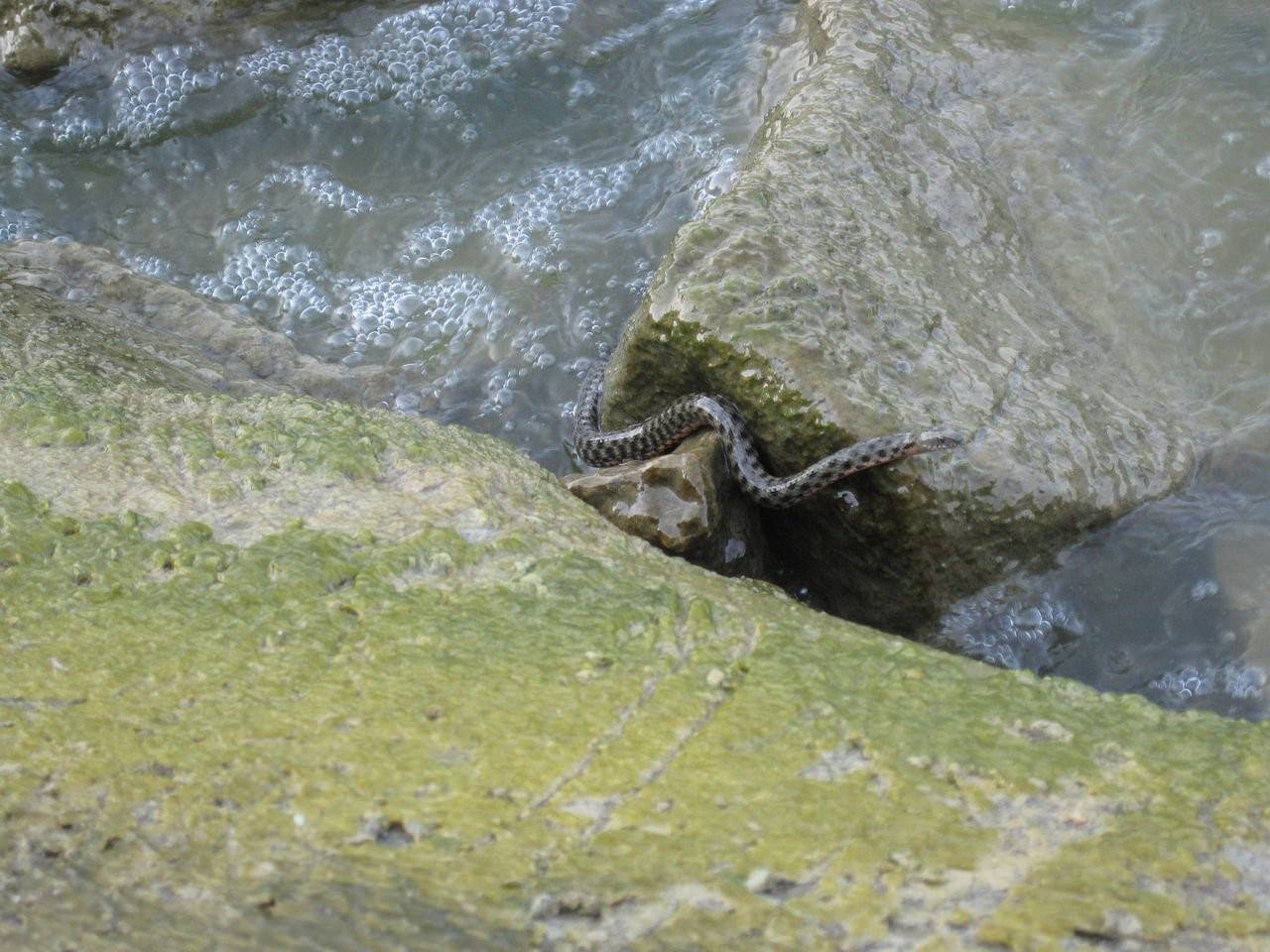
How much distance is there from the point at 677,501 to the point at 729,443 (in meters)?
0.39


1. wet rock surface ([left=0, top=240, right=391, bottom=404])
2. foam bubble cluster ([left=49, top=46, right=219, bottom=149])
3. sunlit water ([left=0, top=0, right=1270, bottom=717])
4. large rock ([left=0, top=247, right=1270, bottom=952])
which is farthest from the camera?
foam bubble cluster ([left=49, top=46, right=219, bottom=149])

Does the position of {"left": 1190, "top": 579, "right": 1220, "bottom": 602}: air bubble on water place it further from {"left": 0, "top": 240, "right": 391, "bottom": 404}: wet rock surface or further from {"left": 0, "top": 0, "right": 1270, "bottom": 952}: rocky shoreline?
{"left": 0, "top": 240, "right": 391, "bottom": 404}: wet rock surface

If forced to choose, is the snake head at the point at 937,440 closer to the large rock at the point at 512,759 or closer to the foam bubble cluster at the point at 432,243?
the large rock at the point at 512,759

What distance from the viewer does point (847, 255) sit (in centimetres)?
510

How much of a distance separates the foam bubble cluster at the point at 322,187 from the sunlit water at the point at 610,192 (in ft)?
0.06

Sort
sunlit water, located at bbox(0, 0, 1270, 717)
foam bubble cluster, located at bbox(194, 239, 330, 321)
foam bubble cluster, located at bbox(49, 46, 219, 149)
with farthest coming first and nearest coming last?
foam bubble cluster, located at bbox(49, 46, 219, 149) < foam bubble cluster, located at bbox(194, 239, 330, 321) < sunlit water, located at bbox(0, 0, 1270, 717)

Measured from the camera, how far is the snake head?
4457 mm

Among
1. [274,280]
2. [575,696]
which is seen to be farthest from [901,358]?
[274,280]

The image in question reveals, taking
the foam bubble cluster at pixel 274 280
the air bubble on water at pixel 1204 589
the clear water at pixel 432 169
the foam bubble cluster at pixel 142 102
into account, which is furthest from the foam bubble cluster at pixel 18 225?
the air bubble on water at pixel 1204 589

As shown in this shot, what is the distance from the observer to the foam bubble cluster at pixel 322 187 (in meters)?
6.90

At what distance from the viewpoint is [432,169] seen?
7098 mm

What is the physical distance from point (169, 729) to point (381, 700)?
1.55 feet

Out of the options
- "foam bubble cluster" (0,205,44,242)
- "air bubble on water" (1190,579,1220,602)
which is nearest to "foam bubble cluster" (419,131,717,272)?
"foam bubble cluster" (0,205,44,242)

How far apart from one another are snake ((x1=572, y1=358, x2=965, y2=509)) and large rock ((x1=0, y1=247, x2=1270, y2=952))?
1.08 meters
